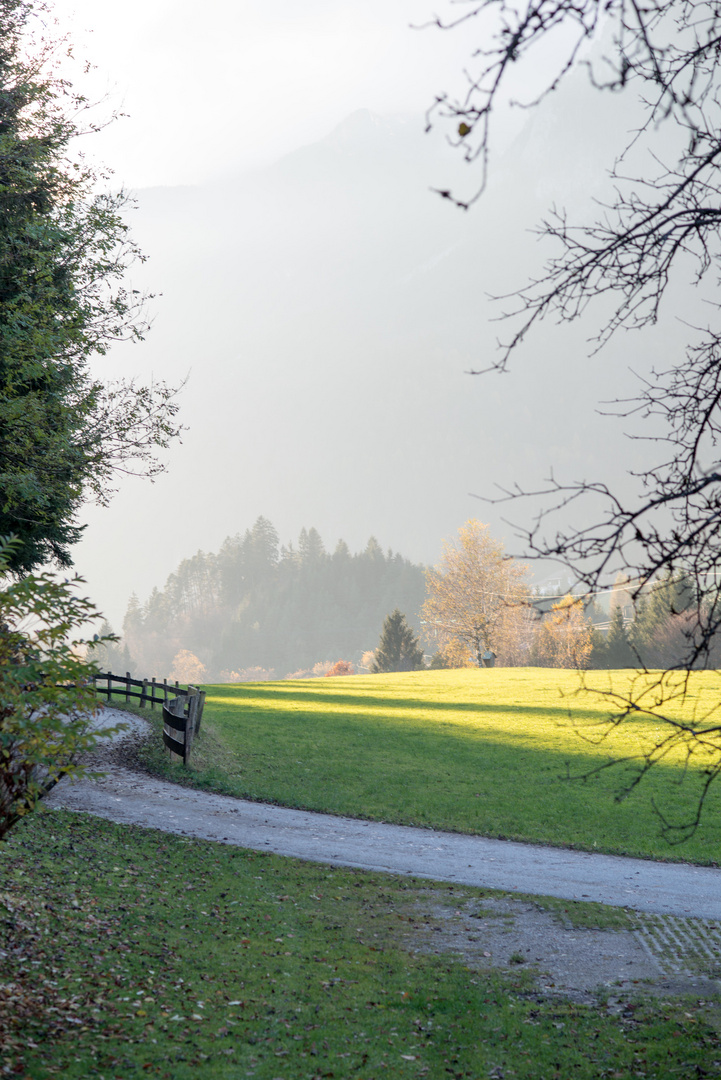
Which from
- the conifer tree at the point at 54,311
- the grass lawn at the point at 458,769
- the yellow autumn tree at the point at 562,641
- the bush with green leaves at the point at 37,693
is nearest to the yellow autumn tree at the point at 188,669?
the yellow autumn tree at the point at 562,641

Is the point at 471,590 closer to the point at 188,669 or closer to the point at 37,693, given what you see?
the point at 37,693

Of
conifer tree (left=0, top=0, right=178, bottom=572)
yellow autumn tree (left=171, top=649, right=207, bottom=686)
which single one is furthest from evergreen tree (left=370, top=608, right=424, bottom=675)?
yellow autumn tree (left=171, top=649, right=207, bottom=686)

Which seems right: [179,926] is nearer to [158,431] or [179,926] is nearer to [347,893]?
[347,893]

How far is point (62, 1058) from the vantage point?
558 cm

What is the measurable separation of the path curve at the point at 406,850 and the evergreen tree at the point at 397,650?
5541cm

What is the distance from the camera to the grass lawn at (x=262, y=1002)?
237 inches

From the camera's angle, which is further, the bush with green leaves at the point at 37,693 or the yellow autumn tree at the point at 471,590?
the yellow autumn tree at the point at 471,590

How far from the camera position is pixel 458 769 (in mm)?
20844

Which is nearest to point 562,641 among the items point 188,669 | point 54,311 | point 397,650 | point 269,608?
point 397,650

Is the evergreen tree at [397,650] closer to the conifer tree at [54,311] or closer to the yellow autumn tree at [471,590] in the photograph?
the yellow autumn tree at [471,590]

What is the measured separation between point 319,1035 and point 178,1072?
4.58ft

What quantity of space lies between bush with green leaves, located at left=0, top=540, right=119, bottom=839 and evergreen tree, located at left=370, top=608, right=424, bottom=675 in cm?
6585

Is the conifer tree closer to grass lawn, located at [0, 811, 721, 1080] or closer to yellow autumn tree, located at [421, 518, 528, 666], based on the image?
grass lawn, located at [0, 811, 721, 1080]

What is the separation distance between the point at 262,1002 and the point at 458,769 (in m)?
14.2
